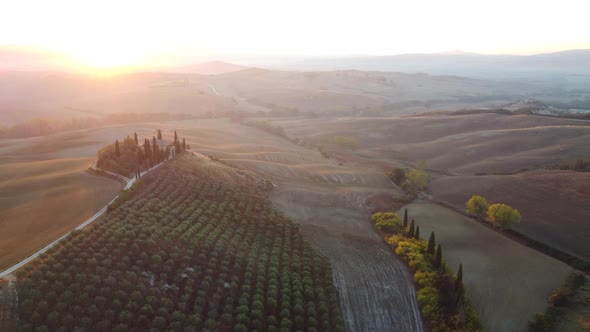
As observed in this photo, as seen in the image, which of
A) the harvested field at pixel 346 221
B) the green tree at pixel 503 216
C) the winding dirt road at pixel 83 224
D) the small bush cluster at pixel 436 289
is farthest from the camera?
the green tree at pixel 503 216

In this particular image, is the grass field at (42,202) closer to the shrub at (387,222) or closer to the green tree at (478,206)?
the shrub at (387,222)

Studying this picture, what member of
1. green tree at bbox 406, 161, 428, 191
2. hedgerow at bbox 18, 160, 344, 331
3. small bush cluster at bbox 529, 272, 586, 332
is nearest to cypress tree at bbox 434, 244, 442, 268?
small bush cluster at bbox 529, 272, 586, 332

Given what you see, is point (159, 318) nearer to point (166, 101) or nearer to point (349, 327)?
point (349, 327)

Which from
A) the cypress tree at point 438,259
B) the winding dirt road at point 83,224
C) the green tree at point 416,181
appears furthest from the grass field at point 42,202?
the green tree at point 416,181

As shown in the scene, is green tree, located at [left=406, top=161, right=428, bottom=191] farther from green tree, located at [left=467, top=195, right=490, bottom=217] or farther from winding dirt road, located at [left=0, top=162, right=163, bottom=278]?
winding dirt road, located at [left=0, top=162, right=163, bottom=278]

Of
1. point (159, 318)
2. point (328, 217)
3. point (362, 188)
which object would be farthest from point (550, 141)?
point (159, 318)
